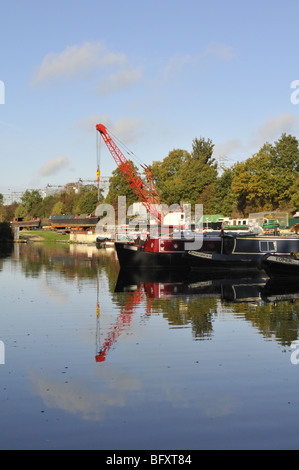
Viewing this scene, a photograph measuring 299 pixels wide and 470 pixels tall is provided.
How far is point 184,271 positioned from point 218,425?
3906 cm

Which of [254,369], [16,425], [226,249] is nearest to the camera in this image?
[16,425]

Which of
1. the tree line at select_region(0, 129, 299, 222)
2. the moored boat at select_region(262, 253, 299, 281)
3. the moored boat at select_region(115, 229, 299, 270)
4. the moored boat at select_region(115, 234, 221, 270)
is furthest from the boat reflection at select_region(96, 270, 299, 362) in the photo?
the tree line at select_region(0, 129, 299, 222)

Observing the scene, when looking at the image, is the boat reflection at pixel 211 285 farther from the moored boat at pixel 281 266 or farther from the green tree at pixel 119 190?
the green tree at pixel 119 190

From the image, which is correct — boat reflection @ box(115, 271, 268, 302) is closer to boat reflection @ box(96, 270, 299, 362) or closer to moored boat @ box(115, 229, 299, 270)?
boat reflection @ box(96, 270, 299, 362)

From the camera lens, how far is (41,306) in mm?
29875

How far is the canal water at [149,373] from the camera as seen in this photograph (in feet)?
38.2

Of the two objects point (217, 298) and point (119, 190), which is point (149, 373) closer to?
point (217, 298)

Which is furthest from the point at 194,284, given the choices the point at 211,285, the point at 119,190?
the point at 119,190

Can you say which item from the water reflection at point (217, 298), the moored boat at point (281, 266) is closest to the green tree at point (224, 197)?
the water reflection at point (217, 298)

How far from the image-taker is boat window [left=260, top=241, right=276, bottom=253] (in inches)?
1847

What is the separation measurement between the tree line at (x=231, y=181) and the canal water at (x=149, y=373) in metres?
78.8
